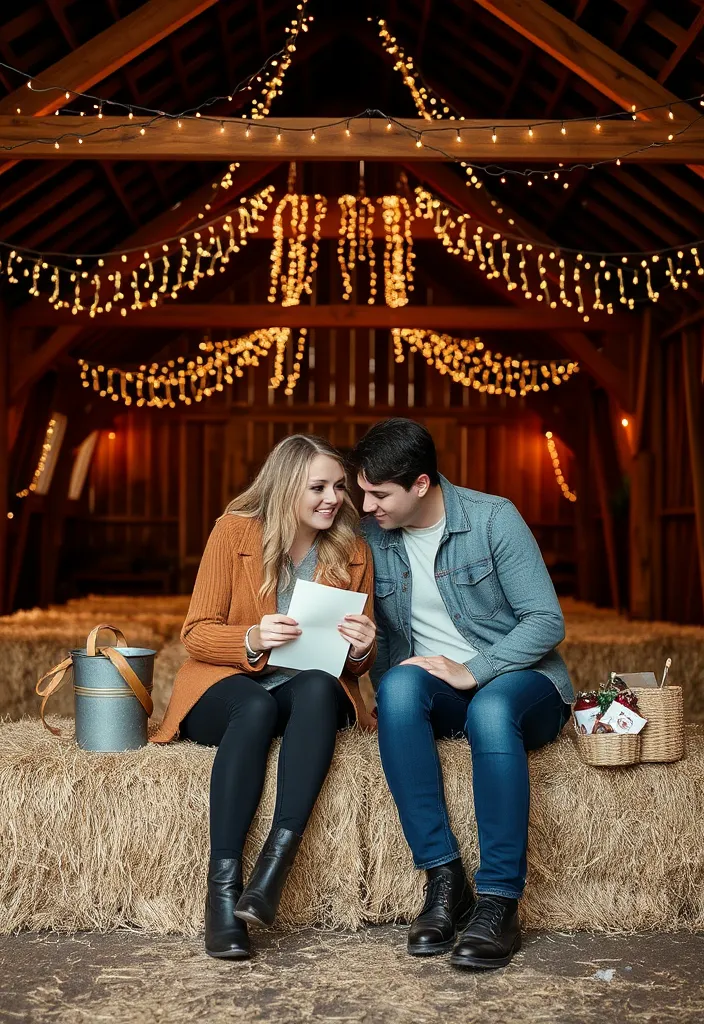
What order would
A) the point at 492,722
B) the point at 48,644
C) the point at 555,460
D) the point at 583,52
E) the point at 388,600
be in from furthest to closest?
the point at 555,460, the point at 48,644, the point at 583,52, the point at 388,600, the point at 492,722

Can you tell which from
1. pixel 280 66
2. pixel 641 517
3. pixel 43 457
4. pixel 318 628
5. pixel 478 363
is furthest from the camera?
pixel 478 363

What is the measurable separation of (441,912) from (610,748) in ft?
2.00

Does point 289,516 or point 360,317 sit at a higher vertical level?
point 360,317

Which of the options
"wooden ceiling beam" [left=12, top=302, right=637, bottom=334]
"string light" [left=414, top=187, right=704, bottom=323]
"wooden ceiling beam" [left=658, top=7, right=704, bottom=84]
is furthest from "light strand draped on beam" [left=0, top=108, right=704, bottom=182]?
"wooden ceiling beam" [left=12, top=302, right=637, bottom=334]

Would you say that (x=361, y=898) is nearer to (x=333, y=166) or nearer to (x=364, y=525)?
(x=364, y=525)

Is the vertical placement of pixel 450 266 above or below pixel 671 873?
above

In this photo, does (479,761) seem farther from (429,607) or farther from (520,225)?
(520,225)

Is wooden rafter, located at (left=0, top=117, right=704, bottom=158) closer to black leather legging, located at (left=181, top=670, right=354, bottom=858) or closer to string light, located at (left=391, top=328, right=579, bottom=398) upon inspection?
black leather legging, located at (left=181, top=670, right=354, bottom=858)

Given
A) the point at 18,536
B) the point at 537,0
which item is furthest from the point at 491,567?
the point at 18,536

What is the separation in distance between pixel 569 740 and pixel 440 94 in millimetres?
6444

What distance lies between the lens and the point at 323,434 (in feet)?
39.1

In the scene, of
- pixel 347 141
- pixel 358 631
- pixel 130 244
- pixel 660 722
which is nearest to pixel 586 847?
pixel 660 722

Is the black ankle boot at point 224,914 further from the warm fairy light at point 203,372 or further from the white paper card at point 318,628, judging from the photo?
the warm fairy light at point 203,372

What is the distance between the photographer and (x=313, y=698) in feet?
8.40
